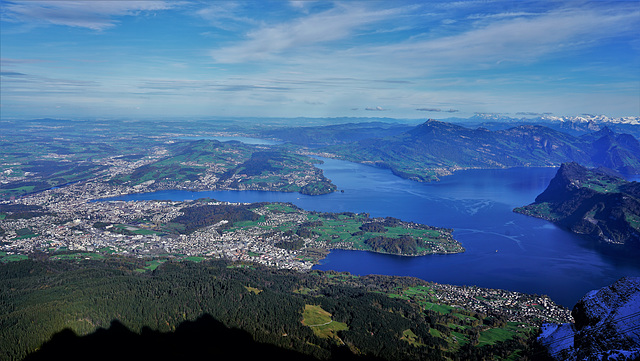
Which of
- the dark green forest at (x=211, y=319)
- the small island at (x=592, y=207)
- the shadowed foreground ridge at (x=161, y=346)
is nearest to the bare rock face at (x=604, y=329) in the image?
the dark green forest at (x=211, y=319)

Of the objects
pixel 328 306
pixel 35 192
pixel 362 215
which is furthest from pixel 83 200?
pixel 328 306

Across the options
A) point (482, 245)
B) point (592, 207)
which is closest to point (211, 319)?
point (482, 245)

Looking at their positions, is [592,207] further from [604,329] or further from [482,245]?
[604,329]

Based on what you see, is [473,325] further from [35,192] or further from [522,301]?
[35,192]

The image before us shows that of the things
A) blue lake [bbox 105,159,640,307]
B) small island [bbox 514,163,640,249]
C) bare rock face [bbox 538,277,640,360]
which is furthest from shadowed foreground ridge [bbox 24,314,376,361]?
small island [bbox 514,163,640,249]

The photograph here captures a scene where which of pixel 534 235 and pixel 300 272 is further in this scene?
pixel 534 235
